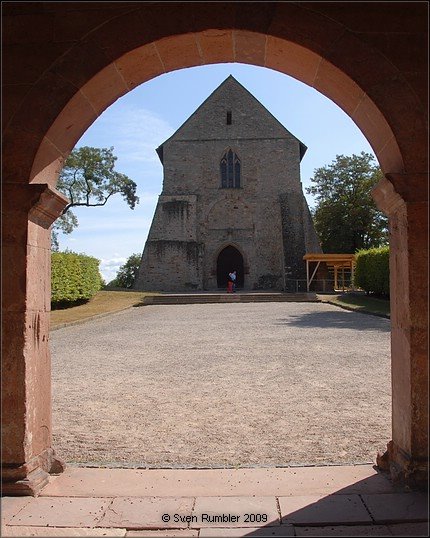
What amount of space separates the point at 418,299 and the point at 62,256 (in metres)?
21.4

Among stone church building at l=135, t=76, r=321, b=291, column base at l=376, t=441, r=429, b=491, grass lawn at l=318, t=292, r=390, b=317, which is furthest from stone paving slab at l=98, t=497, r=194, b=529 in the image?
stone church building at l=135, t=76, r=321, b=291

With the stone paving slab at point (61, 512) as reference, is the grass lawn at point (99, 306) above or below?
above

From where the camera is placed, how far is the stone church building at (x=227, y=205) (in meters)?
34.0

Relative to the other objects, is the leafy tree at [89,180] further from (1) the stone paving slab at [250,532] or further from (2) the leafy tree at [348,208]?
(1) the stone paving slab at [250,532]

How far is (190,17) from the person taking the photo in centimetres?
368

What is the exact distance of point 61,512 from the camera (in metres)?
3.21

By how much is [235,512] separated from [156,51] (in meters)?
3.25

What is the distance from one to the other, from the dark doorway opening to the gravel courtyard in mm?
21353

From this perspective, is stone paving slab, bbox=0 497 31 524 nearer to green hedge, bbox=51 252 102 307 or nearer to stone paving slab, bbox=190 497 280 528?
stone paving slab, bbox=190 497 280 528

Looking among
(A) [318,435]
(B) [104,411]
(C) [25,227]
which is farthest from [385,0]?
(B) [104,411]

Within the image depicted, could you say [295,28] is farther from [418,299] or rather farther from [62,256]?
[62,256]

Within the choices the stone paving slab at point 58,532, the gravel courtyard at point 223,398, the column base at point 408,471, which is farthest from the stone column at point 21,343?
the column base at point 408,471

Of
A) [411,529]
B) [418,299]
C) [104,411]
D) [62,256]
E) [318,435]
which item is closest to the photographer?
[411,529]

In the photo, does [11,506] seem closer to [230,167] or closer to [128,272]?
[230,167]
